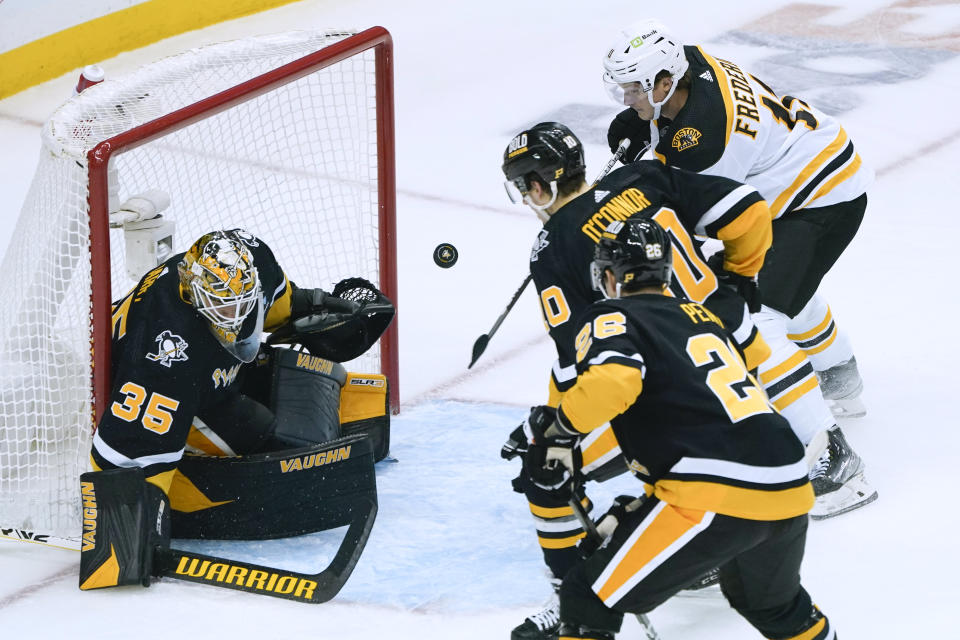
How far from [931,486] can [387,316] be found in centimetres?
144

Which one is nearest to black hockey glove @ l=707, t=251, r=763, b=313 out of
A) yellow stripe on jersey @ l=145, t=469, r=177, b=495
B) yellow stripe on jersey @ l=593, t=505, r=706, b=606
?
yellow stripe on jersey @ l=593, t=505, r=706, b=606

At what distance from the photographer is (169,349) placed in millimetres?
3072

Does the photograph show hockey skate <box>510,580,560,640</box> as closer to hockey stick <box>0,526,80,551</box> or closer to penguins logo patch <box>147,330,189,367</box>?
penguins logo patch <box>147,330,189,367</box>

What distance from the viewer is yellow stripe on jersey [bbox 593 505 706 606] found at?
2389 mm

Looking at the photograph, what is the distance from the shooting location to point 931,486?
3.50 meters

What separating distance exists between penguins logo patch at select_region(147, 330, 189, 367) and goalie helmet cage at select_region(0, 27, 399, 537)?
118mm

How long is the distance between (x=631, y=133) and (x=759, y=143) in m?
0.48

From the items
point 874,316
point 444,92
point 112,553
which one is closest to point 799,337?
point 874,316

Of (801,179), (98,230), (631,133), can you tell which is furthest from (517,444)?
(631,133)

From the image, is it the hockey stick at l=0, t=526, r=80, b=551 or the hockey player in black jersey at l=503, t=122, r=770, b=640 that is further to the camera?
the hockey stick at l=0, t=526, r=80, b=551

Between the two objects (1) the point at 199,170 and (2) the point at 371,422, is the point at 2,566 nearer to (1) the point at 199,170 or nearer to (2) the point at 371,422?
(2) the point at 371,422

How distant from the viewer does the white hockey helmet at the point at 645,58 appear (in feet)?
10.9

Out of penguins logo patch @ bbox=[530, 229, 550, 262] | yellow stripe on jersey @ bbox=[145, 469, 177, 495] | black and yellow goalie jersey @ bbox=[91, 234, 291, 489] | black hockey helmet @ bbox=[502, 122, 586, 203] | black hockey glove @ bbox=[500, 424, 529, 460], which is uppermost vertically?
black hockey helmet @ bbox=[502, 122, 586, 203]

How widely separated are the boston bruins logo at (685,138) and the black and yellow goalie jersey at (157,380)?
118 centimetres
